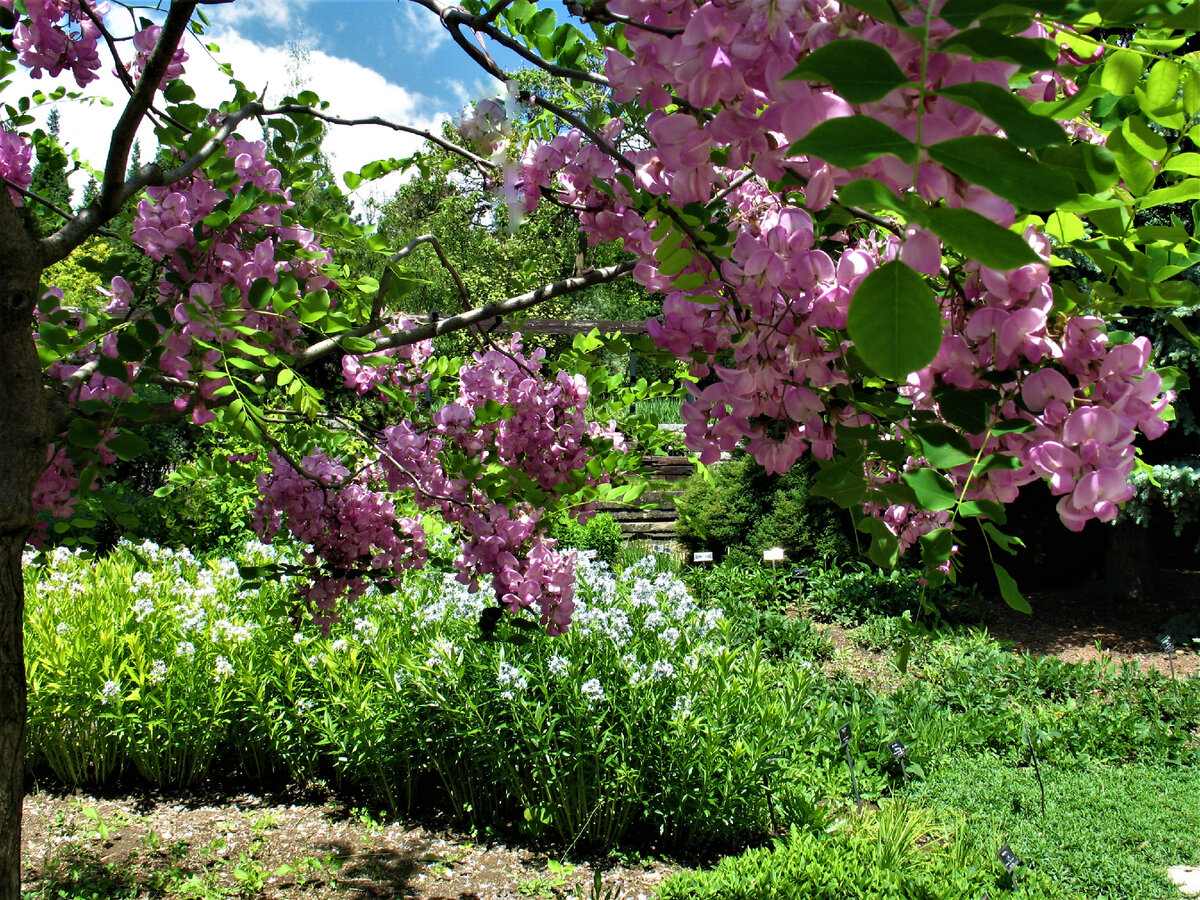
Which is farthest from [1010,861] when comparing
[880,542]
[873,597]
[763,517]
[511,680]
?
[763,517]

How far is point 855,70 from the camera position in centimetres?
47

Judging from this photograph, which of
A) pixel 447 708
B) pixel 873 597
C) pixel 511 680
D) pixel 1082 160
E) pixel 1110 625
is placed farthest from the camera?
pixel 873 597

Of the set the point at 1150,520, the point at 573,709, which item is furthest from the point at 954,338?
the point at 1150,520

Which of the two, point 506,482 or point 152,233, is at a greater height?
point 152,233

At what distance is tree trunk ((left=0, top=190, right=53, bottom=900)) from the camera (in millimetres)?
1564

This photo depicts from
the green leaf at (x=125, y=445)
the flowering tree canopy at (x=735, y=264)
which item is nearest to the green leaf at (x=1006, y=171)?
the flowering tree canopy at (x=735, y=264)

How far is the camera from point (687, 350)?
1.03 m

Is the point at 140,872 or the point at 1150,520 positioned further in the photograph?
Result: the point at 1150,520

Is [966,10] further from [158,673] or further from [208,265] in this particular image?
[158,673]

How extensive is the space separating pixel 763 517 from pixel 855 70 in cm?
760

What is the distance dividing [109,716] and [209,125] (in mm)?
3215

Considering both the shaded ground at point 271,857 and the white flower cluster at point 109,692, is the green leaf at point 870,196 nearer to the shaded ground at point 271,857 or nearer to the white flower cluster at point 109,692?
the shaded ground at point 271,857

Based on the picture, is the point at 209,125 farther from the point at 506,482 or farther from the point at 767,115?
the point at 767,115

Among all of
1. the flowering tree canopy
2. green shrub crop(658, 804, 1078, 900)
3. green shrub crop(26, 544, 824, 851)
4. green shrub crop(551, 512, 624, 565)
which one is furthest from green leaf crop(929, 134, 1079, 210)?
green shrub crop(551, 512, 624, 565)
